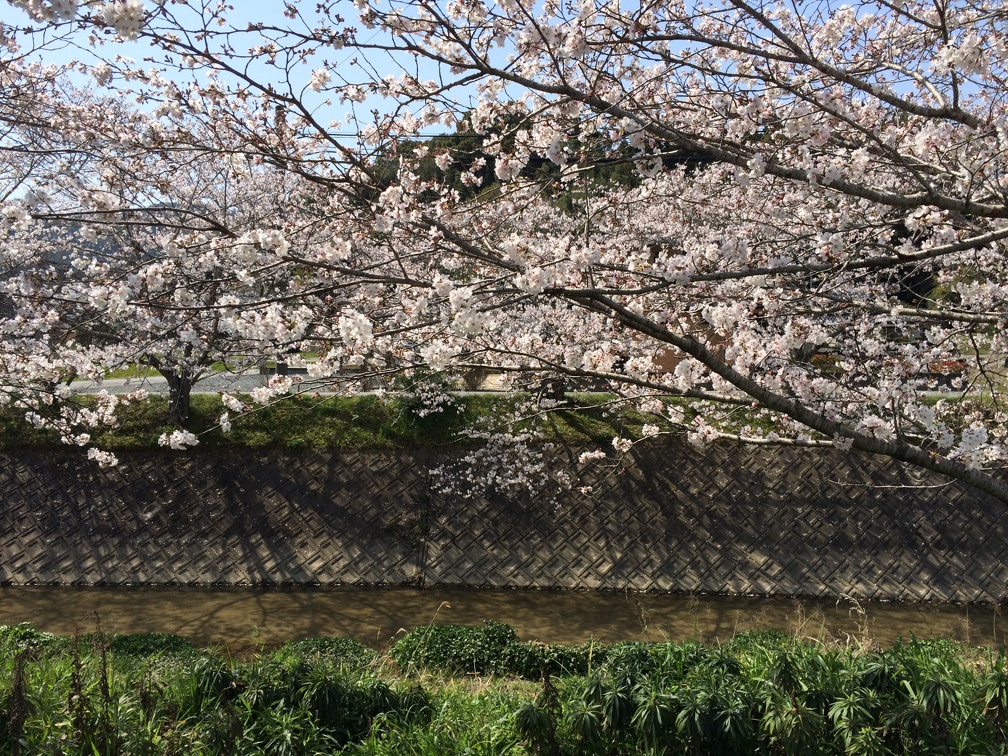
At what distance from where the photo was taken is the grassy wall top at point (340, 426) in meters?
13.4

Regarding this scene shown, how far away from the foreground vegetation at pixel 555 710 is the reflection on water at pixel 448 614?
474cm

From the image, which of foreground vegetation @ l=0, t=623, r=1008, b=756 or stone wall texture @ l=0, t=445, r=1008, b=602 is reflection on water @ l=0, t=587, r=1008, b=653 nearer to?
stone wall texture @ l=0, t=445, r=1008, b=602

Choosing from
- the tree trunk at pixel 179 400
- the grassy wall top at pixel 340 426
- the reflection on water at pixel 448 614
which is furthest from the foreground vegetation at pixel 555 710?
the tree trunk at pixel 179 400

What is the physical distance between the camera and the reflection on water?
9344 millimetres

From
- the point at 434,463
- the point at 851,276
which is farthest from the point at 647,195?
the point at 434,463

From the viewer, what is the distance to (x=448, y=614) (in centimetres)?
1004

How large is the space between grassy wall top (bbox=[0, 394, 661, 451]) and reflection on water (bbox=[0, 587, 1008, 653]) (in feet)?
10.7

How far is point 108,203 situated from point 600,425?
10.5 metres

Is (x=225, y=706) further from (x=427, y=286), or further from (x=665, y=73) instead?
(x=665, y=73)

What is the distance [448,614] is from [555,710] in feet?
A: 20.4

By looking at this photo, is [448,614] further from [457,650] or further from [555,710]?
[555,710]

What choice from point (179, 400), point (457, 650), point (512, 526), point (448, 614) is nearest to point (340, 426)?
point (179, 400)

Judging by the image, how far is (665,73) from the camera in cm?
393

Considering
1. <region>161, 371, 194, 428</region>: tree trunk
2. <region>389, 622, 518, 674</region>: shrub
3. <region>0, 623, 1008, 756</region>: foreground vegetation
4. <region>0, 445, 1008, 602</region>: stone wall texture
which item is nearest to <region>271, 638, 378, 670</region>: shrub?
<region>389, 622, 518, 674</region>: shrub
